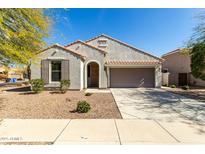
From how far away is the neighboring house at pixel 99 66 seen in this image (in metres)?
13.5

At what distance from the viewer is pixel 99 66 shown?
15.9 m

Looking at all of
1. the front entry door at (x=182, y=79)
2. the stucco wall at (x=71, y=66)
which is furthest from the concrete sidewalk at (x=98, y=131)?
the front entry door at (x=182, y=79)

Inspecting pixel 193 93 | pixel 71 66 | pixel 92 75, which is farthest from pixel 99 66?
pixel 193 93

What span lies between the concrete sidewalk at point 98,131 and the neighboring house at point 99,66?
27.6 ft

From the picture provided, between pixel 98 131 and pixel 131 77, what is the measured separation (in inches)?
535

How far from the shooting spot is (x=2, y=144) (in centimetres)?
383

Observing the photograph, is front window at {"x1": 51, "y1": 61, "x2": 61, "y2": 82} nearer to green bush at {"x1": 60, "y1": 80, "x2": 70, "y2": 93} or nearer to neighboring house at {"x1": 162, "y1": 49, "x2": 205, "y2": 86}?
green bush at {"x1": 60, "y1": 80, "x2": 70, "y2": 93}

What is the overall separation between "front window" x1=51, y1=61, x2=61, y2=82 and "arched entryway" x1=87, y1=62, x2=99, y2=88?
4.33m

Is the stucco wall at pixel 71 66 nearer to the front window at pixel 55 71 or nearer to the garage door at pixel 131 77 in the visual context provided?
the front window at pixel 55 71

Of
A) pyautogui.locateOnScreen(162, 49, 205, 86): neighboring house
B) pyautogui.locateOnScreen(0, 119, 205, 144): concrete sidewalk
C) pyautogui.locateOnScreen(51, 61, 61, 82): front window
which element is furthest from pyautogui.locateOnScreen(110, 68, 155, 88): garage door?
pyautogui.locateOnScreen(0, 119, 205, 144): concrete sidewalk

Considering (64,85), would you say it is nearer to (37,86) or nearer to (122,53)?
(37,86)

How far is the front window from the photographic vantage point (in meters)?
13.7

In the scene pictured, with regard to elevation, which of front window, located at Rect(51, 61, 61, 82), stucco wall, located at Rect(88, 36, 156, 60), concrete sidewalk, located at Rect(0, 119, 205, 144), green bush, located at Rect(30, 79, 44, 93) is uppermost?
stucco wall, located at Rect(88, 36, 156, 60)
